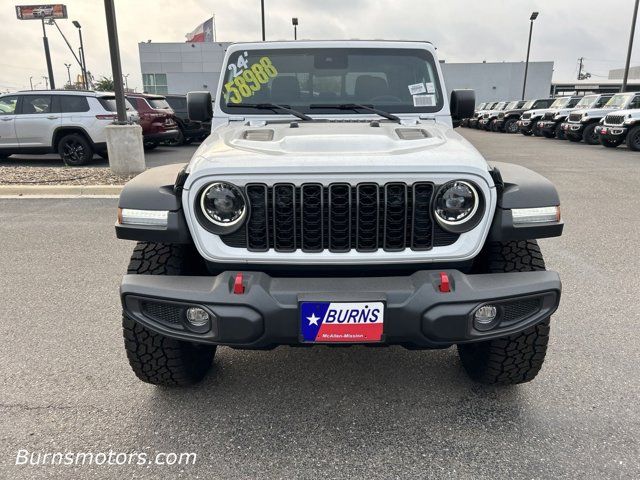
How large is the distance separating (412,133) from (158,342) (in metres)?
1.74

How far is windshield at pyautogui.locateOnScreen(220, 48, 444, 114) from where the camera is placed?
3.48m

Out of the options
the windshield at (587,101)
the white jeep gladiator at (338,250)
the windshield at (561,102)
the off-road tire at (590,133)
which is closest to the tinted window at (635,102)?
the off-road tire at (590,133)

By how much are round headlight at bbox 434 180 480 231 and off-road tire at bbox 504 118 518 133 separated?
27.4 meters

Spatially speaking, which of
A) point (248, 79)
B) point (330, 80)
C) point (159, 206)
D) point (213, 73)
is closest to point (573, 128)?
point (330, 80)

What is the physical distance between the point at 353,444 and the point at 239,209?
121 cm

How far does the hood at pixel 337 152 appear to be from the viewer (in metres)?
2.14

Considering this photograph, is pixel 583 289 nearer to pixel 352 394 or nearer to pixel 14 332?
pixel 352 394

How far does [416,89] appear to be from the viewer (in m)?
3.56

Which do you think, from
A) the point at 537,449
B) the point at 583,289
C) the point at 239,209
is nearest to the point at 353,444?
the point at 537,449

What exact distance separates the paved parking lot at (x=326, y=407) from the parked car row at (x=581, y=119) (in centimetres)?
1166

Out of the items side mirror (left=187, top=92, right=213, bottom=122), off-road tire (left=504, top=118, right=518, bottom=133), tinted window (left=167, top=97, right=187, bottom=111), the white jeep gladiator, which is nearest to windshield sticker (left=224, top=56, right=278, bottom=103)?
side mirror (left=187, top=92, right=213, bottom=122)

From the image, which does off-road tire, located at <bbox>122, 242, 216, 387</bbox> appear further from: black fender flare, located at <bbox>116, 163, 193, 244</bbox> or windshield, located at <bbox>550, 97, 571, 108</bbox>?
windshield, located at <bbox>550, 97, 571, 108</bbox>

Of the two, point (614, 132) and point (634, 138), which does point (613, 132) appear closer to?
point (614, 132)

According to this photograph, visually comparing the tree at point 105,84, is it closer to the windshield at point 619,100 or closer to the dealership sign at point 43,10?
the dealership sign at point 43,10
